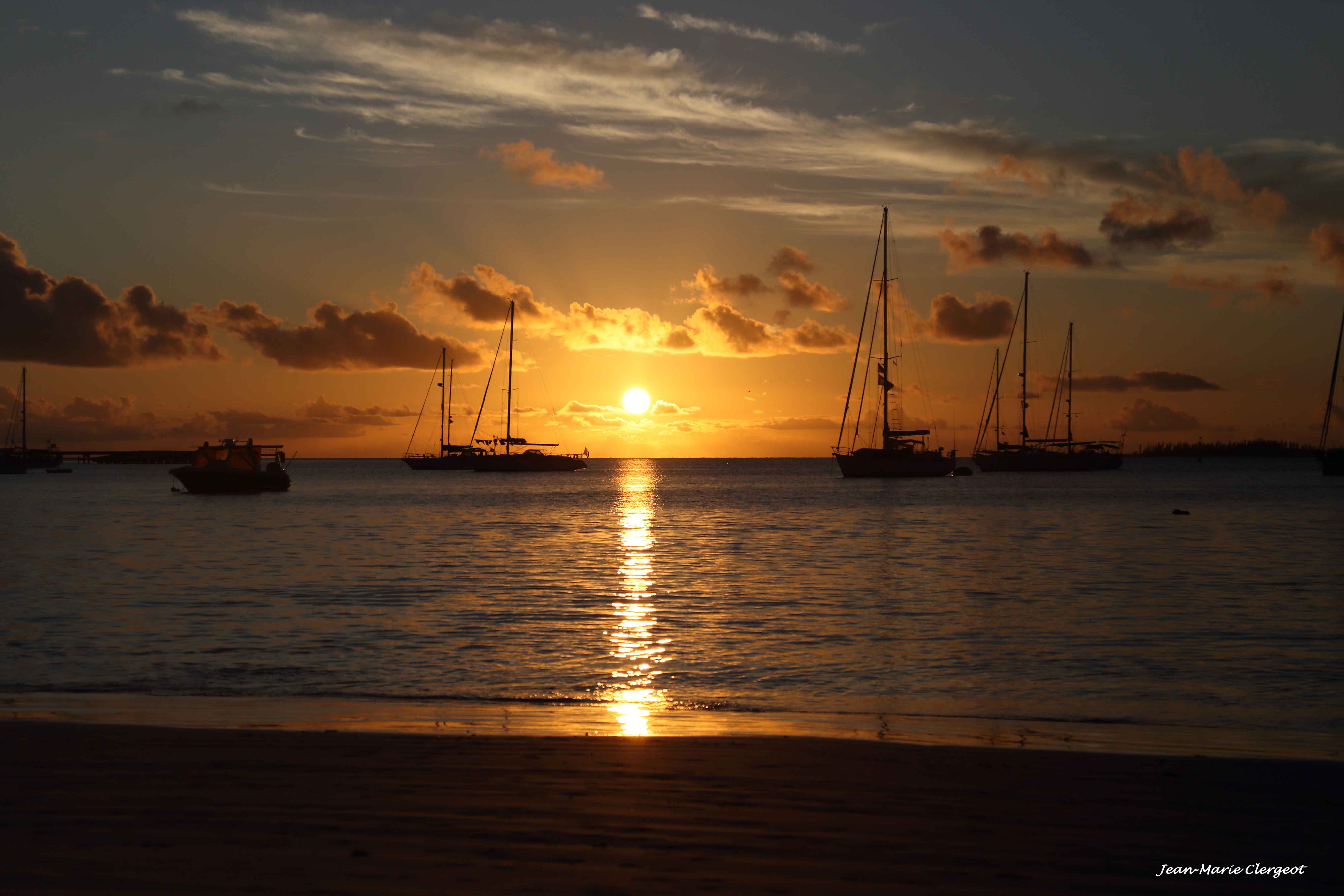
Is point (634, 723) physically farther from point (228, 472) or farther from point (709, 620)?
point (228, 472)

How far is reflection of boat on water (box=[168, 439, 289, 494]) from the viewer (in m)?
97.1

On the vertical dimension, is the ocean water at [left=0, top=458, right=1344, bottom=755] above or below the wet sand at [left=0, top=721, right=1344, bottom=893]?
below

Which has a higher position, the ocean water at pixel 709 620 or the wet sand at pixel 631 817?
the wet sand at pixel 631 817

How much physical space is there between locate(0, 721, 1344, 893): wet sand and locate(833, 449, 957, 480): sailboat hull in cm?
11834

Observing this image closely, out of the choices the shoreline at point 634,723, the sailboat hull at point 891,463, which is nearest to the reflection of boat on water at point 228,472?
the sailboat hull at point 891,463

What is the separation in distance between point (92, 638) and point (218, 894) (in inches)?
718

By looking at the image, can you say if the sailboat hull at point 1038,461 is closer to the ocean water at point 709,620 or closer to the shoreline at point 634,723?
the ocean water at point 709,620

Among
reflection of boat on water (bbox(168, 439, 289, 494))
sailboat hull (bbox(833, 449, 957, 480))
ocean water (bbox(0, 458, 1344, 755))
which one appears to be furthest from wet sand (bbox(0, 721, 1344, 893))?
sailboat hull (bbox(833, 449, 957, 480))

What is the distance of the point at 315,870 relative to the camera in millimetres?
7492

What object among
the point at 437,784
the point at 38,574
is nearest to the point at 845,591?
the point at 437,784

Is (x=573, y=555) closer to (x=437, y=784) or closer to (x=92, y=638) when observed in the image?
(x=92, y=638)

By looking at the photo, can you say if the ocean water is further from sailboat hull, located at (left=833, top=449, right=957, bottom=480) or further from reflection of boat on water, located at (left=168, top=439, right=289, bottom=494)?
sailboat hull, located at (left=833, top=449, right=957, bottom=480)

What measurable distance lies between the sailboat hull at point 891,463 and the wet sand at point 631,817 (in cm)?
11834

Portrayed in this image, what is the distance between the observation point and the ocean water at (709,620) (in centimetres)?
1661
